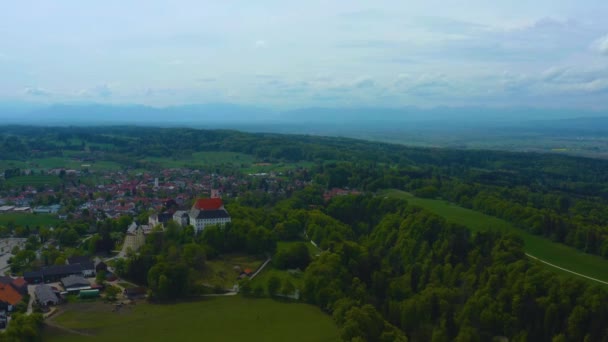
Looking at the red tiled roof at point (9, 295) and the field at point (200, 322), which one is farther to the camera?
the red tiled roof at point (9, 295)

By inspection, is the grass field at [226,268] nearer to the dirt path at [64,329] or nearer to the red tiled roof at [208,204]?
the red tiled roof at [208,204]

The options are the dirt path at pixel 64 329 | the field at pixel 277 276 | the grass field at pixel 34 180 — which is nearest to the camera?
the dirt path at pixel 64 329

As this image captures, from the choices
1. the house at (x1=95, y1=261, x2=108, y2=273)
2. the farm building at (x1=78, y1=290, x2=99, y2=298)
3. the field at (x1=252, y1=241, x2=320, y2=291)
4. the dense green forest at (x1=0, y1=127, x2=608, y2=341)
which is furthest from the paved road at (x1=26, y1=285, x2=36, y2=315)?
the field at (x1=252, y1=241, x2=320, y2=291)

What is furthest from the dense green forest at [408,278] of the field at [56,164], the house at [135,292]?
the field at [56,164]

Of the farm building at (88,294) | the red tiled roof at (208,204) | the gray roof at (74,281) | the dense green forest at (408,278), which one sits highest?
the red tiled roof at (208,204)

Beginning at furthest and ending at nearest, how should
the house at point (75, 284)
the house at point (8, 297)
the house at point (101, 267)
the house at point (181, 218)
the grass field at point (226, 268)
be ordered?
the house at point (181, 218), the house at point (101, 267), the grass field at point (226, 268), the house at point (75, 284), the house at point (8, 297)

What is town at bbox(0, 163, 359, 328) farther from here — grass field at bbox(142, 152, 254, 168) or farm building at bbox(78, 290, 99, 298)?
grass field at bbox(142, 152, 254, 168)

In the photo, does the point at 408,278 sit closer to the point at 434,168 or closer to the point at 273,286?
the point at 273,286

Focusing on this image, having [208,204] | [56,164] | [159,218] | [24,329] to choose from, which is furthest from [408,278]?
[56,164]

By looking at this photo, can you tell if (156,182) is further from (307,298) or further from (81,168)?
(307,298)
